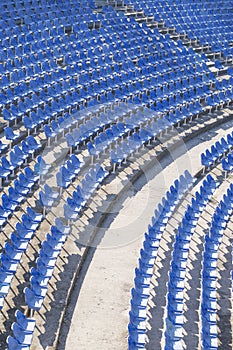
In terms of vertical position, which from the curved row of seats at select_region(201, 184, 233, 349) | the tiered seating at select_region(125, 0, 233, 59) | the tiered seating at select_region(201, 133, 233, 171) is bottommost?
the curved row of seats at select_region(201, 184, 233, 349)

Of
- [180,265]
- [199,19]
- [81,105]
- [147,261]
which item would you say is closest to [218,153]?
[81,105]

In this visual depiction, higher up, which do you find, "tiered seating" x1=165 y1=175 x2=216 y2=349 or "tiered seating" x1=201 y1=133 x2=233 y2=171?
"tiered seating" x1=201 y1=133 x2=233 y2=171

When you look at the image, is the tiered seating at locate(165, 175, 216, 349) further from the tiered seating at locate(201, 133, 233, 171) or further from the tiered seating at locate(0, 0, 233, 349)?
the tiered seating at locate(201, 133, 233, 171)

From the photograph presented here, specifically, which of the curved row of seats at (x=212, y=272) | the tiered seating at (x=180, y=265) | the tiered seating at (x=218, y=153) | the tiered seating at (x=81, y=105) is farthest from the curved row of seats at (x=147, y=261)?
the tiered seating at (x=218, y=153)

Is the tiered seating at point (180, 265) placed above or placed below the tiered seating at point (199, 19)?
below

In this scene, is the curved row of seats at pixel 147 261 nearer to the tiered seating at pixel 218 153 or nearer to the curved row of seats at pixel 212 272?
the curved row of seats at pixel 212 272

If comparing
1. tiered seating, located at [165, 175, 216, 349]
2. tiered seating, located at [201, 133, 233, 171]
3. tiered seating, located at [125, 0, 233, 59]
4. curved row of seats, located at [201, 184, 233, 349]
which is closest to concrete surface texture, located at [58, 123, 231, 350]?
tiered seating, located at [201, 133, 233, 171]

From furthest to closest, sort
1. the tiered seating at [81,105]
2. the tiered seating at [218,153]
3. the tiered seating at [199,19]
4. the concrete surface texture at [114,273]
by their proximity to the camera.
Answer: the tiered seating at [199,19]
the tiered seating at [218,153]
the tiered seating at [81,105]
the concrete surface texture at [114,273]

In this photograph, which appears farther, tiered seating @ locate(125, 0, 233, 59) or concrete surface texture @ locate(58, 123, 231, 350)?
tiered seating @ locate(125, 0, 233, 59)

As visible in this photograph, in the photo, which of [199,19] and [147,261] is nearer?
[147,261]

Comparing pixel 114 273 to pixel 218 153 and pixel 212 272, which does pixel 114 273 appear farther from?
pixel 218 153

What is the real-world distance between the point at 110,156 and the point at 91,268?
414 cm

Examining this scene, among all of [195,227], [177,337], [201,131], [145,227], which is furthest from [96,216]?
[201,131]

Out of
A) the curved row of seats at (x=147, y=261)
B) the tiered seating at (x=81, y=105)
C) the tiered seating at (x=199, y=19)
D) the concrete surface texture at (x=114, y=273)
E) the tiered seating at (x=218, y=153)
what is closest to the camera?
the curved row of seats at (x=147, y=261)
